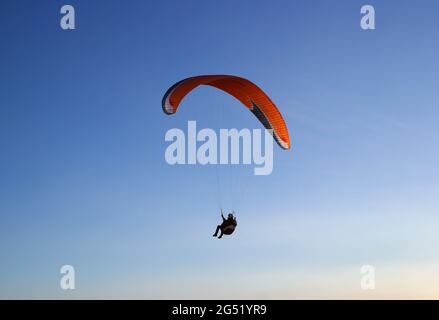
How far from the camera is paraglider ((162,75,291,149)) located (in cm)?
3519

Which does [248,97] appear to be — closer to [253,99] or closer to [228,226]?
[253,99]

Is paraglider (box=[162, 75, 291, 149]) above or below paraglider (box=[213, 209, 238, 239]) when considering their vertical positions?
above

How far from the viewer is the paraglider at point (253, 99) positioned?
35.2 metres

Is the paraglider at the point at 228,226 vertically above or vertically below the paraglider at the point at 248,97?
below

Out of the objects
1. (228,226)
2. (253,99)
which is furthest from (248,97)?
(228,226)

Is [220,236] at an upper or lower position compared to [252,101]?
lower

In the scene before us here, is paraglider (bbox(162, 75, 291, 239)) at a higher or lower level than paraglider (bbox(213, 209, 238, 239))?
higher

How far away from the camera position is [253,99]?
3606 cm

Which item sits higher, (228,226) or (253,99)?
(253,99)
